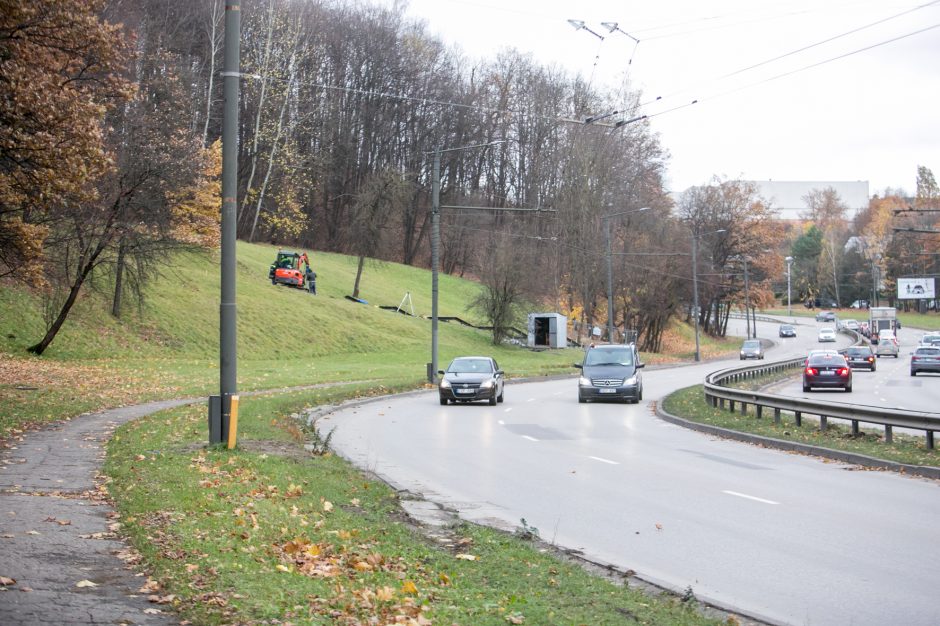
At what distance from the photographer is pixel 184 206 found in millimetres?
46000

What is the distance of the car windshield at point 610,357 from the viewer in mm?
32562

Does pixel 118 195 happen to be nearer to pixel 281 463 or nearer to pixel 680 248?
pixel 281 463

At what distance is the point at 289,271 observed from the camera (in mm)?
63594

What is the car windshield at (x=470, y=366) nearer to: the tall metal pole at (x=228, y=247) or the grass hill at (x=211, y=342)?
the grass hill at (x=211, y=342)

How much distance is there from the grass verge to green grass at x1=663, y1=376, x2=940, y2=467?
908cm

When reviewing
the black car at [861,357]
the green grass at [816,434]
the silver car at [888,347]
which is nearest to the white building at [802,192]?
the silver car at [888,347]

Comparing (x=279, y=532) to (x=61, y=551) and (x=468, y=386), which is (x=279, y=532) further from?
(x=468, y=386)

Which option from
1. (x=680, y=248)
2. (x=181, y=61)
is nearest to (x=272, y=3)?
(x=181, y=61)

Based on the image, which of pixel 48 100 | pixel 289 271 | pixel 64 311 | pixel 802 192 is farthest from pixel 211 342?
pixel 802 192

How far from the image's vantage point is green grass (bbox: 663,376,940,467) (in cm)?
1661

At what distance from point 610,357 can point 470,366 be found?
469 centimetres

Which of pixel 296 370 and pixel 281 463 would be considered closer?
pixel 281 463

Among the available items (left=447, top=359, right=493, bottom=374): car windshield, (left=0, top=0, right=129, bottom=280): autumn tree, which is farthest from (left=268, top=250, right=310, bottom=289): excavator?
(left=0, top=0, right=129, bottom=280): autumn tree

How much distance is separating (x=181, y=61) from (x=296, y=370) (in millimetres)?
31638
